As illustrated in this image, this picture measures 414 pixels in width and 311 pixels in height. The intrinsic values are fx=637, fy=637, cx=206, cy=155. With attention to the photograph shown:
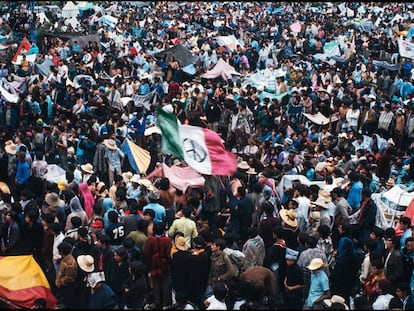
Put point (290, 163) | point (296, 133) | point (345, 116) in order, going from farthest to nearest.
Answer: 1. point (345, 116)
2. point (296, 133)
3. point (290, 163)

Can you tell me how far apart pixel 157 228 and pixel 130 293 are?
84 cm

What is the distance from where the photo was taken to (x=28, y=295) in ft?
22.0

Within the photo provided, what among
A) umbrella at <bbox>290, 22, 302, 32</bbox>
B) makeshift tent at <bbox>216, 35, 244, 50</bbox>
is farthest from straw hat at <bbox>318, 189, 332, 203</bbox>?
umbrella at <bbox>290, 22, 302, 32</bbox>

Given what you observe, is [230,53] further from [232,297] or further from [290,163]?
[232,297]

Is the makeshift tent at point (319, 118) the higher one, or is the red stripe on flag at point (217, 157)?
the red stripe on flag at point (217, 157)

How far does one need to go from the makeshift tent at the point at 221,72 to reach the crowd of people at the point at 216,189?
1.25 feet

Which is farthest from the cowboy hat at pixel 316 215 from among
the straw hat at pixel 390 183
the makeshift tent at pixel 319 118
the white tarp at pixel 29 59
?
the white tarp at pixel 29 59

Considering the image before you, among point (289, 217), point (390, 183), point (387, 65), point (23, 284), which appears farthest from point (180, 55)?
point (23, 284)

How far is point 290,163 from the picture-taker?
1084 centimetres

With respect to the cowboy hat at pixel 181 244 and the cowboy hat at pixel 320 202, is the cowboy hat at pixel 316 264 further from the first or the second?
the cowboy hat at pixel 320 202

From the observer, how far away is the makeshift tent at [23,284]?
264 inches

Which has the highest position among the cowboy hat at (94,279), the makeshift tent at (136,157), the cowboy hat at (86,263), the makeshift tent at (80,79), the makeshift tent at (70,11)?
the cowboy hat at (94,279)

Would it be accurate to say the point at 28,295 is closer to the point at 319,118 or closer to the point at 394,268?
the point at 394,268

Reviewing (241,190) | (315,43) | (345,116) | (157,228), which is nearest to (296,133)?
(345,116)
